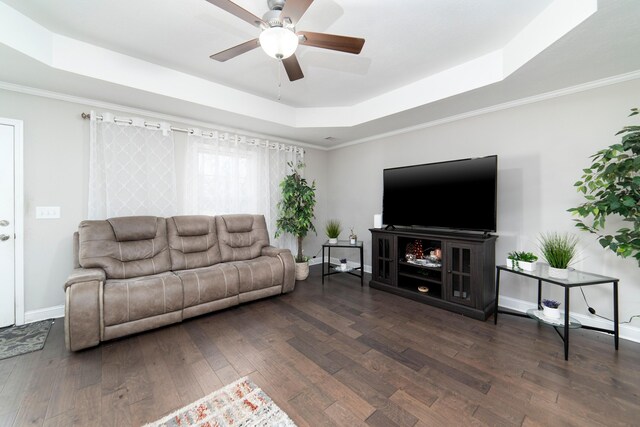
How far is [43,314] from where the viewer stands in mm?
2658

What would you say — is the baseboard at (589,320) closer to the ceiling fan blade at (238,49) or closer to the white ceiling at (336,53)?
the white ceiling at (336,53)

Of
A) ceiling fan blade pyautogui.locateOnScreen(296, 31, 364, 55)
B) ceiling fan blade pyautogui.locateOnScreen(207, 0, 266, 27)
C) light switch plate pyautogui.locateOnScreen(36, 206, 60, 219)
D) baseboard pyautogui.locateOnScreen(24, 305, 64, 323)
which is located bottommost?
baseboard pyautogui.locateOnScreen(24, 305, 64, 323)

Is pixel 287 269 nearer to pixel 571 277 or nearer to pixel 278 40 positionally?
pixel 278 40

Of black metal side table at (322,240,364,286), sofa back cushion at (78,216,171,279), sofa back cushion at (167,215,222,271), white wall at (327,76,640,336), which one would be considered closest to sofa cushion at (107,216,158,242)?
sofa back cushion at (78,216,171,279)

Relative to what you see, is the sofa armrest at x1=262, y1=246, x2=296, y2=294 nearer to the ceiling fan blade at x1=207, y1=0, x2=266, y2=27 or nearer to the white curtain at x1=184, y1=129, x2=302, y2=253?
the white curtain at x1=184, y1=129, x2=302, y2=253

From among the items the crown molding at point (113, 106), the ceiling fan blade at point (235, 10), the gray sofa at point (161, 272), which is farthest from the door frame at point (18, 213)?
the ceiling fan blade at point (235, 10)

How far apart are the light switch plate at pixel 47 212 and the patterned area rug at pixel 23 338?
110cm

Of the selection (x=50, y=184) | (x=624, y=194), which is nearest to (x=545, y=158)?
(x=624, y=194)

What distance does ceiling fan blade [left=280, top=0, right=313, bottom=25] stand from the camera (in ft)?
4.68

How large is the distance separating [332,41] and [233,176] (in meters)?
2.64

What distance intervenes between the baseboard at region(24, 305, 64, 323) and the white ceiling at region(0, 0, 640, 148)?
7.66 ft

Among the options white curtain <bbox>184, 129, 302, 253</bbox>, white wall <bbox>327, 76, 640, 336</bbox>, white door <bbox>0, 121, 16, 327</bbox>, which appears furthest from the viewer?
white curtain <bbox>184, 129, 302, 253</bbox>

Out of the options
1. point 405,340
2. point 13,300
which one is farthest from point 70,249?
point 405,340

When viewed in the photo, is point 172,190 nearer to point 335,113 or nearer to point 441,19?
point 335,113
